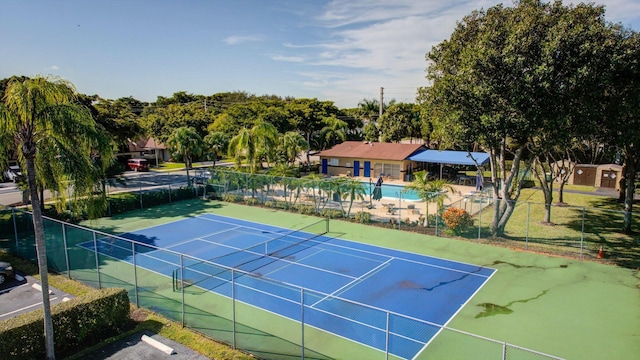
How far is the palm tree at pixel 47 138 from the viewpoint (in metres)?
9.52

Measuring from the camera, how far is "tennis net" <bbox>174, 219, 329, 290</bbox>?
15.3 m

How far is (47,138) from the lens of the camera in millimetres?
10023

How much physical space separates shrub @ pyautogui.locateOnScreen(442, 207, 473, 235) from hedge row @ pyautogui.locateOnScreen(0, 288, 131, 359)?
1594 cm

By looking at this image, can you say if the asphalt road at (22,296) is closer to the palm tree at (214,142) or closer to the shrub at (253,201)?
the shrub at (253,201)

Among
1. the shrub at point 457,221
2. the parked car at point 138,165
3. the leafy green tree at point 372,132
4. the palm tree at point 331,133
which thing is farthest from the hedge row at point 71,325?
the leafy green tree at point 372,132

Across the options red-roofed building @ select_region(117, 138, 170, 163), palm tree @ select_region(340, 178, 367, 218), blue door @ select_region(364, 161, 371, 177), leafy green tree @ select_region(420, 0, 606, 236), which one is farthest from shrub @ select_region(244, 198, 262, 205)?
red-roofed building @ select_region(117, 138, 170, 163)

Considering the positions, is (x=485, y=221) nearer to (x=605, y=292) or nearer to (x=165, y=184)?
(x=605, y=292)

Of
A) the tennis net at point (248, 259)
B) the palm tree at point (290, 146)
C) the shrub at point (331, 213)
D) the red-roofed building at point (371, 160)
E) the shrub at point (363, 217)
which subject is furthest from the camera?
the palm tree at point (290, 146)

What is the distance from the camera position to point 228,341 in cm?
1184

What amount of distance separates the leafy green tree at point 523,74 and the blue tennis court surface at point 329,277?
20.9 ft

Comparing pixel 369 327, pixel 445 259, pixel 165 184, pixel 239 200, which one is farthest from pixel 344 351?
pixel 165 184

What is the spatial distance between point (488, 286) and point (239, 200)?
64.5 feet

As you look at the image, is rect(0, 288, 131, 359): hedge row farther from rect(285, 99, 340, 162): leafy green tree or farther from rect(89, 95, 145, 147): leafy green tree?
rect(285, 99, 340, 162): leafy green tree

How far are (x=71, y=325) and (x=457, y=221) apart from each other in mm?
17627
